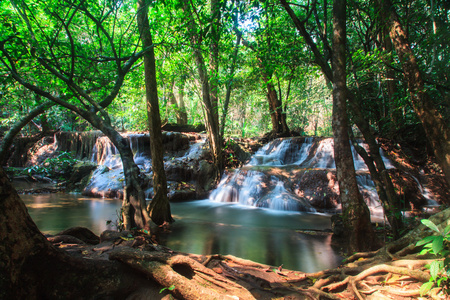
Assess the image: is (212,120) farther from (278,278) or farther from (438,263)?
(438,263)

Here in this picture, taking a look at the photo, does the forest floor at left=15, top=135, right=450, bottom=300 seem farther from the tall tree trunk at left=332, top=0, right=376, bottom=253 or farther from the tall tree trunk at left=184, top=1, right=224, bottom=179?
the tall tree trunk at left=184, top=1, right=224, bottom=179

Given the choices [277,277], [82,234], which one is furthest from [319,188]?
[82,234]

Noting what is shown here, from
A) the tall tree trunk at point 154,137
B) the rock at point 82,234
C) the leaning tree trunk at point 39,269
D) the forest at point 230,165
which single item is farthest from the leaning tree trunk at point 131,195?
the leaning tree trunk at point 39,269

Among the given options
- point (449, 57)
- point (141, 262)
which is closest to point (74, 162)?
point (141, 262)

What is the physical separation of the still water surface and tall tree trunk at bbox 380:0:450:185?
9.06 ft

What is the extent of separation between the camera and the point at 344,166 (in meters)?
4.21

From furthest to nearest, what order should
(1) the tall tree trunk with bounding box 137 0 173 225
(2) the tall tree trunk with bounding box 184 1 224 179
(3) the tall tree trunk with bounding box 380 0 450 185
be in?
(2) the tall tree trunk with bounding box 184 1 224 179, (1) the tall tree trunk with bounding box 137 0 173 225, (3) the tall tree trunk with bounding box 380 0 450 185

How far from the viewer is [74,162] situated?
15344 mm

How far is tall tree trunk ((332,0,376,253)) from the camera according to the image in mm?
4086

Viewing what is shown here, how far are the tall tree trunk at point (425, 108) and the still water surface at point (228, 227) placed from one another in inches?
109

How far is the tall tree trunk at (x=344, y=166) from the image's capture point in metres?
4.09

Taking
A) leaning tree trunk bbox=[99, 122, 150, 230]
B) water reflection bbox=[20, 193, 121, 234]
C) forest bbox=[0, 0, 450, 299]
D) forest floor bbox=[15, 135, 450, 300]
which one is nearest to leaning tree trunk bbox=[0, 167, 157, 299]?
forest bbox=[0, 0, 450, 299]

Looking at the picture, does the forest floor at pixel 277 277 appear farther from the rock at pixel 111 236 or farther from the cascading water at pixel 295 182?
the cascading water at pixel 295 182

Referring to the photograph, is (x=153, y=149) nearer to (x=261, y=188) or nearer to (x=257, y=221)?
(x=257, y=221)
